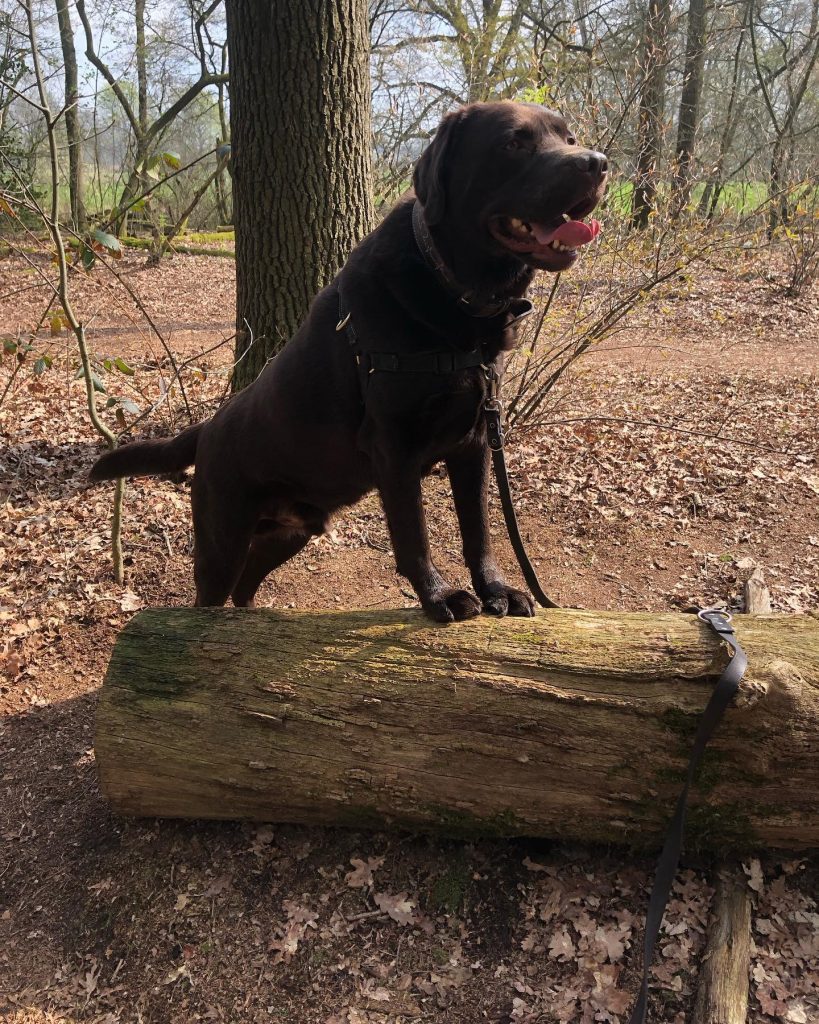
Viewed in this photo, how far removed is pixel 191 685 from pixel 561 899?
1452mm

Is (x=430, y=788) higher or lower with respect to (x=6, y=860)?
higher

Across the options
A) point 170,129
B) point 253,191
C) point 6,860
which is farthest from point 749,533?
point 170,129

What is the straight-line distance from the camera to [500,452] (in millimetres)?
2912

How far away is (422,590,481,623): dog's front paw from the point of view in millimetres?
2662

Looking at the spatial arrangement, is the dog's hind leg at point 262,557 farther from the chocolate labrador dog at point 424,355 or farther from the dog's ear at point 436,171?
the dog's ear at point 436,171

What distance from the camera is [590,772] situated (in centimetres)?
231

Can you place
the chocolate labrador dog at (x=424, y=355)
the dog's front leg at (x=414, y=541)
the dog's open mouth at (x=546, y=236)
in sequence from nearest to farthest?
1. the dog's open mouth at (x=546, y=236)
2. the chocolate labrador dog at (x=424, y=355)
3. the dog's front leg at (x=414, y=541)

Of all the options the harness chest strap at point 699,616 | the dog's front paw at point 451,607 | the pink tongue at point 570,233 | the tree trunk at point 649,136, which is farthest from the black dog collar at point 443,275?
the tree trunk at point 649,136

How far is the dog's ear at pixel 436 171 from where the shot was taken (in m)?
2.45

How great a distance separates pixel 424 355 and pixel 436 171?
608 mm

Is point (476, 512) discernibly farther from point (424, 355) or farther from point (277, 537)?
point (277, 537)

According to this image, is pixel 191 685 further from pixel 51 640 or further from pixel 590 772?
pixel 51 640

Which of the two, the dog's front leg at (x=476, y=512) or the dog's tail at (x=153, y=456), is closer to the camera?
the dog's front leg at (x=476, y=512)

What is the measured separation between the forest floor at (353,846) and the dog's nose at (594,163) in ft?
7.33
